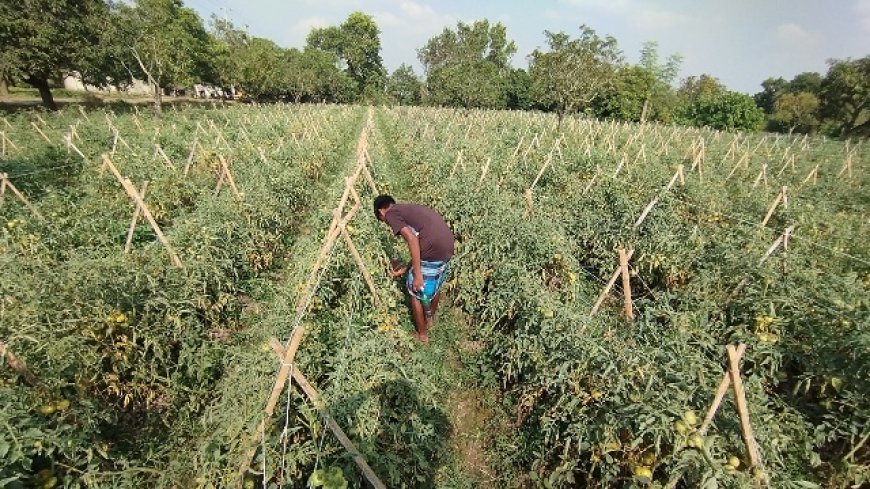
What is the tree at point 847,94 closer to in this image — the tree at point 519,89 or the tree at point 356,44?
the tree at point 519,89

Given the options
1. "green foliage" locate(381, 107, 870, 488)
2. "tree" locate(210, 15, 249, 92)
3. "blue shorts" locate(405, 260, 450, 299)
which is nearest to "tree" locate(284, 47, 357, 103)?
"tree" locate(210, 15, 249, 92)

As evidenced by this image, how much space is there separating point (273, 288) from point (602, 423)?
4.40 meters

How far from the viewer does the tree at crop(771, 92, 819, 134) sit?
119ft

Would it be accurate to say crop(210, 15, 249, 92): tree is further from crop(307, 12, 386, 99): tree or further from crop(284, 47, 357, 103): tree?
crop(307, 12, 386, 99): tree

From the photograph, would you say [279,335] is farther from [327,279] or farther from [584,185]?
[584,185]

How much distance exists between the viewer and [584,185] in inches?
305

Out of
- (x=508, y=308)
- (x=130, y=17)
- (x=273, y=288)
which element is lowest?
(x=273, y=288)

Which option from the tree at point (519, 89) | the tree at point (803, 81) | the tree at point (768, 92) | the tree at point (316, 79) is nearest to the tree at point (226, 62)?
the tree at point (316, 79)

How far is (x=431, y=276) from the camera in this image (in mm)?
4312

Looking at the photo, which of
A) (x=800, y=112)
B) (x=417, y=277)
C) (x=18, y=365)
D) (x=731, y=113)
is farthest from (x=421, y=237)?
(x=800, y=112)

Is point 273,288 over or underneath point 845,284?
underneath

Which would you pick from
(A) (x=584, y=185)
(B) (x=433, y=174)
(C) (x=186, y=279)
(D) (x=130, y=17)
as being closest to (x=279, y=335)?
(C) (x=186, y=279)

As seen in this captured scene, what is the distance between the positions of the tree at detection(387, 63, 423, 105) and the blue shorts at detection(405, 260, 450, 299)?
43311 mm

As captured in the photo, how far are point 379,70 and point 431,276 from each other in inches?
2677
